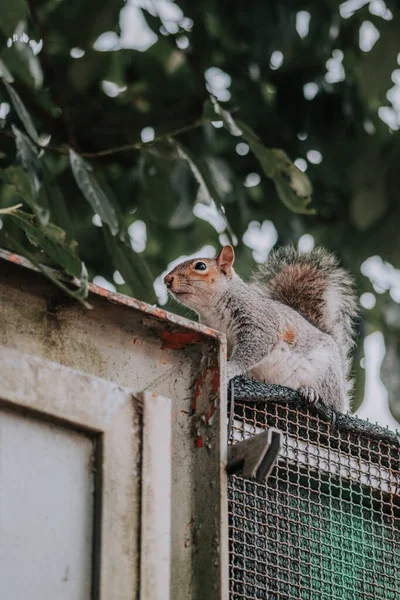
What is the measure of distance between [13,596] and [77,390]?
218mm

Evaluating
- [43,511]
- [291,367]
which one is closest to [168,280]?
[291,367]

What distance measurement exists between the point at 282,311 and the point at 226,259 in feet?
0.84

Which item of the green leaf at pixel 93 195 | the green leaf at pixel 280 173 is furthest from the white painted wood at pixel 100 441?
the green leaf at pixel 280 173

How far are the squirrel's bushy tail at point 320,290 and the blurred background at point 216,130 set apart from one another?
2.1 inches

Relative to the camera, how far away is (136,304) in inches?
52.9

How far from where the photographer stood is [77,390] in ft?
3.91

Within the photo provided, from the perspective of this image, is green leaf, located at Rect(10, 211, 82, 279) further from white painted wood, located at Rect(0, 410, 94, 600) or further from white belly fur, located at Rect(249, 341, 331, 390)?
white belly fur, located at Rect(249, 341, 331, 390)

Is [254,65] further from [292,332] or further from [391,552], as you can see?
[391,552]

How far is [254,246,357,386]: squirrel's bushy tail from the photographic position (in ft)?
10.2

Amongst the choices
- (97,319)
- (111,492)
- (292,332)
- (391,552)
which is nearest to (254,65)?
(292,332)

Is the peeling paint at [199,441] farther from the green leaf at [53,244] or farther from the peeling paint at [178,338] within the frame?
the green leaf at [53,244]

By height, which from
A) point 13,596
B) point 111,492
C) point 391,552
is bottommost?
point 13,596

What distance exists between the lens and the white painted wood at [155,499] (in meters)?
1.17

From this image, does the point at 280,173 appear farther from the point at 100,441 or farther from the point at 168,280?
the point at 100,441
